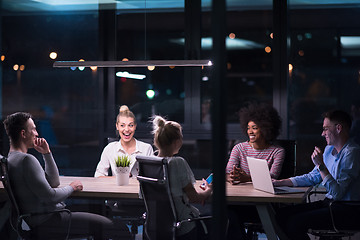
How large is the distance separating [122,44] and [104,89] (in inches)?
26.9

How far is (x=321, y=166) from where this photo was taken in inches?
166

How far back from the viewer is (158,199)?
3.72 meters

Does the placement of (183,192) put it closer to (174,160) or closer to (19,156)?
(174,160)

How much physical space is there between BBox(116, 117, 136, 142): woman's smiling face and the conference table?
97cm

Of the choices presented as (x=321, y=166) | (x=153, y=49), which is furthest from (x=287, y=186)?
(x=153, y=49)

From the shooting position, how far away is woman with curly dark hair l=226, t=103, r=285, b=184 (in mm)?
4926

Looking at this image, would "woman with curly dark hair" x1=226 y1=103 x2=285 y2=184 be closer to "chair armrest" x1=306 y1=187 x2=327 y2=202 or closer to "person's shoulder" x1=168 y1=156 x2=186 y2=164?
"chair armrest" x1=306 y1=187 x2=327 y2=202

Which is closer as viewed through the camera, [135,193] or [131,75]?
[135,193]

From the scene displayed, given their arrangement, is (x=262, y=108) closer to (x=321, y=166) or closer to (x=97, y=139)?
(x=321, y=166)

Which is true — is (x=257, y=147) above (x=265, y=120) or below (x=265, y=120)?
below

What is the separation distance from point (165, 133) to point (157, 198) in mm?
528

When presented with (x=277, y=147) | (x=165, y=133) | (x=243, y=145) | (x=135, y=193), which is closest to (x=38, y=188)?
(x=135, y=193)

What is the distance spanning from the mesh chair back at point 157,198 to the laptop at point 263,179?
84cm

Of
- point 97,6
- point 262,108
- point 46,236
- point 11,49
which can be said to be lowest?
point 46,236
